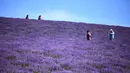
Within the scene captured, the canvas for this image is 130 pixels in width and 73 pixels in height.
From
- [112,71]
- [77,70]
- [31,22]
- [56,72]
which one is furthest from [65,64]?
[31,22]

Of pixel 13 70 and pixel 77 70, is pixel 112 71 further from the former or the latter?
pixel 13 70

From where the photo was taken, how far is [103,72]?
29.1ft

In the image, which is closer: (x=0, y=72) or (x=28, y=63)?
(x=0, y=72)

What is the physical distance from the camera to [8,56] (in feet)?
32.5

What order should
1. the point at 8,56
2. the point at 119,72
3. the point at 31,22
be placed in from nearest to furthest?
the point at 119,72 → the point at 8,56 → the point at 31,22

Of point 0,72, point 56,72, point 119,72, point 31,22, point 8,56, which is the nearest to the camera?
point 0,72

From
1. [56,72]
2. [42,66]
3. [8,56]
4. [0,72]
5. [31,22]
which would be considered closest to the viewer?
[0,72]

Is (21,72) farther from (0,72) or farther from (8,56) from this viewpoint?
(8,56)

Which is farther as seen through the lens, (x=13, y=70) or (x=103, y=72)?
(x=103, y=72)

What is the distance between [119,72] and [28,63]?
4.88 m

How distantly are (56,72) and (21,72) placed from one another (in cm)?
159

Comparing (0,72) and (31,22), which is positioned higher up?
(31,22)

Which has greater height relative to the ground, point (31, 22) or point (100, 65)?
point (31, 22)

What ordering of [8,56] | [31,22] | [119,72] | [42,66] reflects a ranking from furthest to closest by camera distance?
[31,22] < [8,56] < [119,72] < [42,66]
